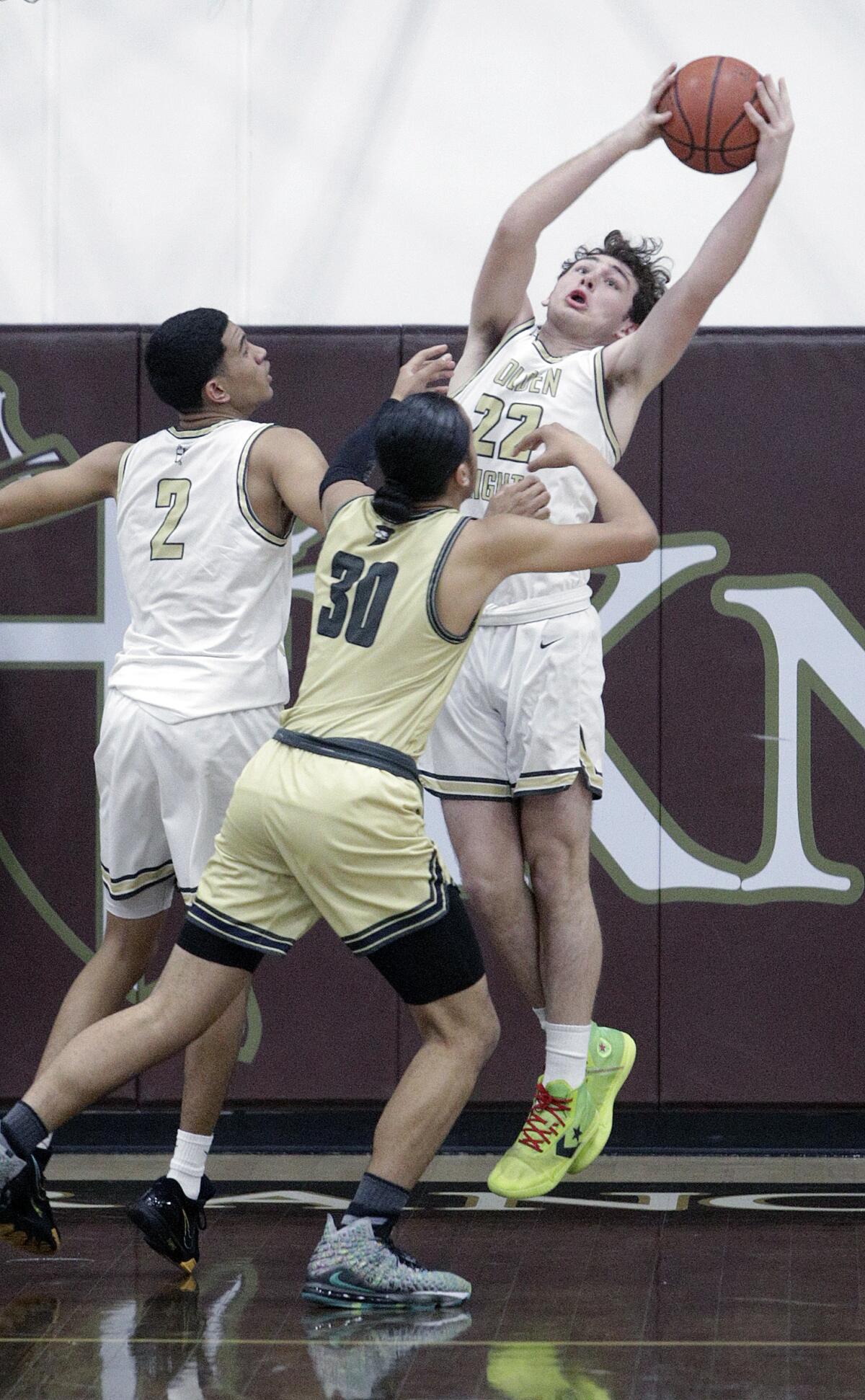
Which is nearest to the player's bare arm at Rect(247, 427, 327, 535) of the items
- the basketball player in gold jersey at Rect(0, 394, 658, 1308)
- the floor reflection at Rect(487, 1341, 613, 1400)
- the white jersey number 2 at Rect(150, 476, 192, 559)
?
the white jersey number 2 at Rect(150, 476, 192, 559)

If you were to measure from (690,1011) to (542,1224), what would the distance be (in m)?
1.20

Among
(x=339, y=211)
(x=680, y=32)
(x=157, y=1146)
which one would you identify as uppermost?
(x=680, y=32)

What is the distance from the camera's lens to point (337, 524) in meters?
3.87

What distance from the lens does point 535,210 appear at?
435 cm

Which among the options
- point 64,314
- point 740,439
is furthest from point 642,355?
point 64,314

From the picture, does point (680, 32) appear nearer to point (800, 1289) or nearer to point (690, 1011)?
point (690, 1011)

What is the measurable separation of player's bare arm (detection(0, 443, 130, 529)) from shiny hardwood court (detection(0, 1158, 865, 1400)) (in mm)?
1748

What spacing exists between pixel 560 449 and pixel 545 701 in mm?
720

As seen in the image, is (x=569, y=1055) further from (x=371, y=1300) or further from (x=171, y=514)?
(x=171, y=514)

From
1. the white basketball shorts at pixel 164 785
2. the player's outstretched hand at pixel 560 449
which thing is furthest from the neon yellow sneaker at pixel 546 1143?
the player's outstretched hand at pixel 560 449

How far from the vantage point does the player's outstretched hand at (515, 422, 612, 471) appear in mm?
3916

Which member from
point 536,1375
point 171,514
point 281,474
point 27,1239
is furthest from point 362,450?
point 536,1375

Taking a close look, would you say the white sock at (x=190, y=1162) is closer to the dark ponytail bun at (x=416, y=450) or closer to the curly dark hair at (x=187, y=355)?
the dark ponytail bun at (x=416, y=450)

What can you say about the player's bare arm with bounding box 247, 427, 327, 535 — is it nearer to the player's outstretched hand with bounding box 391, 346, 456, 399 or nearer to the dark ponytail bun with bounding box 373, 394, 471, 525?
the player's outstretched hand with bounding box 391, 346, 456, 399
